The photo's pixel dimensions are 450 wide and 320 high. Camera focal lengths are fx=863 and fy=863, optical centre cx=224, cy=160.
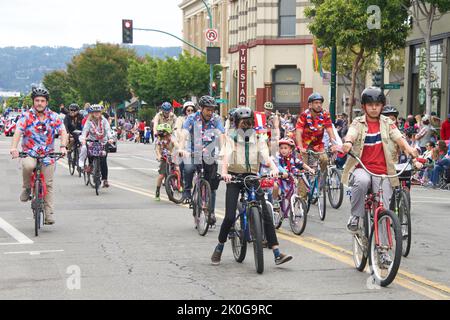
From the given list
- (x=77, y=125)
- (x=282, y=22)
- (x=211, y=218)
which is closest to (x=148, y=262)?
(x=211, y=218)

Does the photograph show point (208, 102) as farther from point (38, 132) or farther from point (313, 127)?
point (313, 127)

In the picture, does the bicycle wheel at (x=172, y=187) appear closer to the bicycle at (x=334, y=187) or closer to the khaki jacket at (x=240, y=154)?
the bicycle at (x=334, y=187)

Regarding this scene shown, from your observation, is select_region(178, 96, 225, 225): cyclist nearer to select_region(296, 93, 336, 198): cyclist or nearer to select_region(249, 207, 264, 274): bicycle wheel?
select_region(296, 93, 336, 198): cyclist

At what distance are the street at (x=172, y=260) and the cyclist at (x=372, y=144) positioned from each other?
0.86m

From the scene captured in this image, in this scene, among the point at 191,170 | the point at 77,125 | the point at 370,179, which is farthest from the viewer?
the point at 77,125

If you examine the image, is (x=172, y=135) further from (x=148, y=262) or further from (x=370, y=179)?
(x=370, y=179)

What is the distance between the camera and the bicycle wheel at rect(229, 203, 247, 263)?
9.12 meters

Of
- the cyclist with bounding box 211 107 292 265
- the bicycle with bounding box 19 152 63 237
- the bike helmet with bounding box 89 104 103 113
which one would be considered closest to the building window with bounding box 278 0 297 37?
the bike helmet with bounding box 89 104 103 113

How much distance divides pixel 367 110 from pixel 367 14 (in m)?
22.9

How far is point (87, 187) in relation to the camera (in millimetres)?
19594

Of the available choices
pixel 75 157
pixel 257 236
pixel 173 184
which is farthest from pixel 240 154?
pixel 75 157

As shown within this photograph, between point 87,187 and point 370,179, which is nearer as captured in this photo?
point 370,179

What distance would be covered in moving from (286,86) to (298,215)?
45.2 metres

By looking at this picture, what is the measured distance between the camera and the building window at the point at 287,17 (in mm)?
55312
